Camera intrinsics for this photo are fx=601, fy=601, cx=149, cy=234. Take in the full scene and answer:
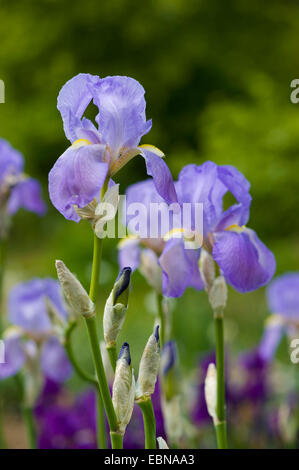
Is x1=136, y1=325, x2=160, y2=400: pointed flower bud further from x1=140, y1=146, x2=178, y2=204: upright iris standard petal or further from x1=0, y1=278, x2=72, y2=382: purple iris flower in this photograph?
x1=0, y1=278, x2=72, y2=382: purple iris flower

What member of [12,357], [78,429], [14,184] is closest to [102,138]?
[14,184]

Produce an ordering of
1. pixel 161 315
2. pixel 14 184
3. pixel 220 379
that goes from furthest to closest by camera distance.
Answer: pixel 14 184, pixel 161 315, pixel 220 379

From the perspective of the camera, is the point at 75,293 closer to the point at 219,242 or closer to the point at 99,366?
the point at 99,366

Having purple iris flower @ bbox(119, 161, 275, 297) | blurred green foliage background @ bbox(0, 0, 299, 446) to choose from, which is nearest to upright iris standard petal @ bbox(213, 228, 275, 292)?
purple iris flower @ bbox(119, 161, 275, 297)
